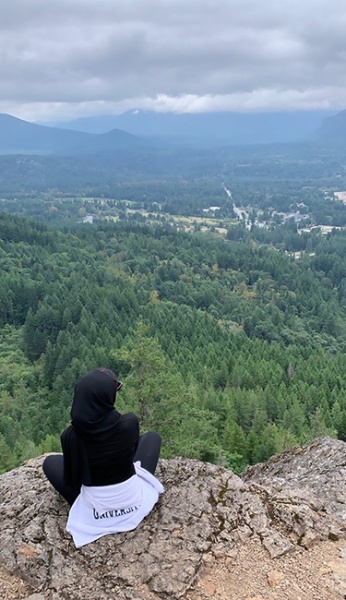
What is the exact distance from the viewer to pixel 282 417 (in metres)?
34.4

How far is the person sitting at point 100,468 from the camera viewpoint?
19.5 feet

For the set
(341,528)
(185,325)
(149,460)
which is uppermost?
(149,460)

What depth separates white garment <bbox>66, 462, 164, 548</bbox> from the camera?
6.48m

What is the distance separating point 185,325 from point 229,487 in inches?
2171

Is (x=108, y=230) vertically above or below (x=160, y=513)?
below

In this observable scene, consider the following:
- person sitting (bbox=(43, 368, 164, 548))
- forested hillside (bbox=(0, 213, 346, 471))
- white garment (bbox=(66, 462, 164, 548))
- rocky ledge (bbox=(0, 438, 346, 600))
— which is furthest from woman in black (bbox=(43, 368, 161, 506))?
forested hillside (bbox=(0, 213, 346, 471))

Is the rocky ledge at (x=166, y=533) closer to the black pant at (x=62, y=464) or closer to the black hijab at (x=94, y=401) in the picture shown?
the black pant at (x=62, y=464)

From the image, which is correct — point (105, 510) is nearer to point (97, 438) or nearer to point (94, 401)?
point (97, 438)

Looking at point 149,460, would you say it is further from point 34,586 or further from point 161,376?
point 161,376

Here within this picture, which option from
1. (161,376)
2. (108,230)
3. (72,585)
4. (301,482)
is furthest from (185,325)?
(108,230)

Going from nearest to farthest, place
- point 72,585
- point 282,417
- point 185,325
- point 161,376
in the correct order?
1. point 72,585
2. point 161,376
3. point 282,417
4. point 185,325

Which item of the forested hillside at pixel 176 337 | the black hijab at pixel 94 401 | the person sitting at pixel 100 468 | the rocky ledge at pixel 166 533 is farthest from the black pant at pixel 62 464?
the forested hillside at pixel 176 337

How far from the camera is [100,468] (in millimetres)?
6359

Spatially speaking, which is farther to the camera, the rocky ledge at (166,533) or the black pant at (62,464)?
the black pant at (62,464)
